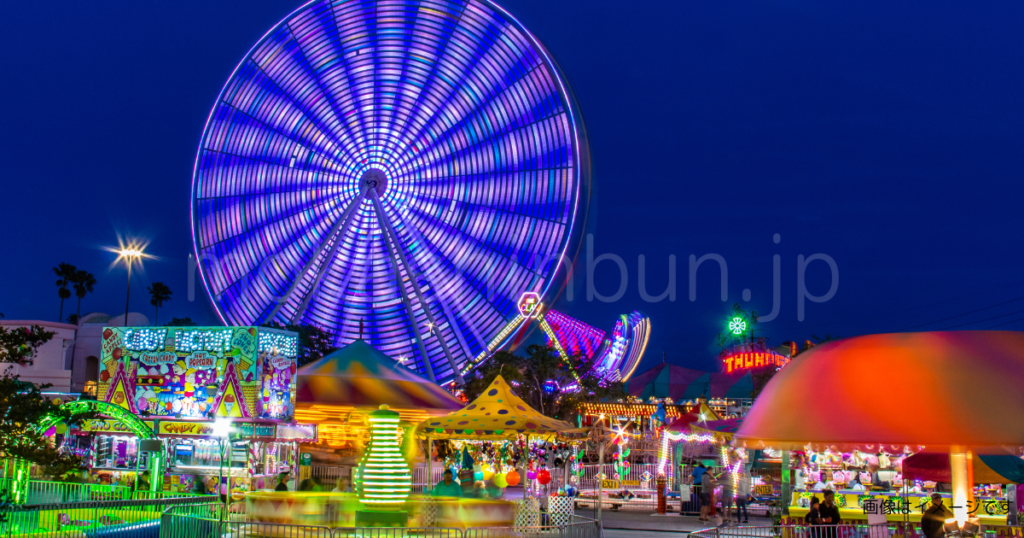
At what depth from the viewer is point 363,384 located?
26.0 meters

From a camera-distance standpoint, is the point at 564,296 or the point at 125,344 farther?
the point at 564,296

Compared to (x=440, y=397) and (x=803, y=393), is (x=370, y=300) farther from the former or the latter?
(x=803, y=393)

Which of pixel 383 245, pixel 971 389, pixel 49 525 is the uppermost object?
pixel 383 245

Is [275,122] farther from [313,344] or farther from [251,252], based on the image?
[313,344]

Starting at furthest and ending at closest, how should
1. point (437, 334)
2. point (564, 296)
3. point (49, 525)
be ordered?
1. point (437, 334)
2. point (564, 296)
3. point (49, 525)

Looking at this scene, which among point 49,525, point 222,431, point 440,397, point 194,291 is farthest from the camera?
point 194,291

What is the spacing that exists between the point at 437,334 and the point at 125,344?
15.1 meters

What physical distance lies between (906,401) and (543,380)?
3324 cm

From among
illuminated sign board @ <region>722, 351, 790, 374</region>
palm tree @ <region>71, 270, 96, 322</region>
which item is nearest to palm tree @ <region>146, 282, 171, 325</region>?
palm tree @ <region>71, 270, 96, 322</region>

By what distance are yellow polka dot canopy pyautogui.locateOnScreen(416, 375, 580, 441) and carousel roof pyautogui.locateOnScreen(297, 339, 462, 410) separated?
6.80 meters

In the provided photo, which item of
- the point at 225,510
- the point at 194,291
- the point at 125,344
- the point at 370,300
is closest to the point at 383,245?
the point at 370,300

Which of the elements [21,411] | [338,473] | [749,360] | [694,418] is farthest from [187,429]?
[749,360]

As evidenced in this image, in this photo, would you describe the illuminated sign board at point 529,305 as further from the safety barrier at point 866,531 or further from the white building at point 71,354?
the white building at point 71,354

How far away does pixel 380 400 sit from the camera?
25750 millimetres
